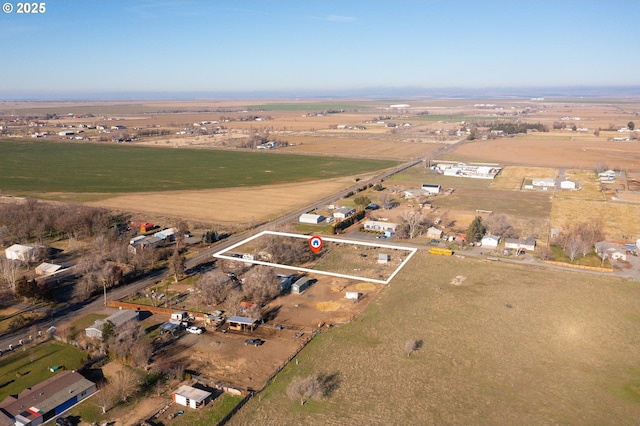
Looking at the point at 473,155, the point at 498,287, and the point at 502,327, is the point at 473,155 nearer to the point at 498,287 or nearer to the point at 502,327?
the point at 498,287

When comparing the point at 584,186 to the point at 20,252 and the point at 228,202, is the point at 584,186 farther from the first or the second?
the point at 20,252

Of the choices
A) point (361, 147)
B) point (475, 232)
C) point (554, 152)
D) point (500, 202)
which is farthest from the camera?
point (361, 147)

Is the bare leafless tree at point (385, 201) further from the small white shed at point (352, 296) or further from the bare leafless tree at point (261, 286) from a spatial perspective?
the bare leafless tree at point (261, 286)

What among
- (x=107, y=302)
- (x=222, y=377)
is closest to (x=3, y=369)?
(x=107, y=302)

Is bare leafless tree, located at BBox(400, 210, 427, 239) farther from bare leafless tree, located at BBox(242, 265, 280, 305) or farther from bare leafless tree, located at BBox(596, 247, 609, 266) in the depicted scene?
bare leafless tree, located at BBox(242, 265, 280, 305)

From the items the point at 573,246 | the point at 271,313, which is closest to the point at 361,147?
the point at 573,246
